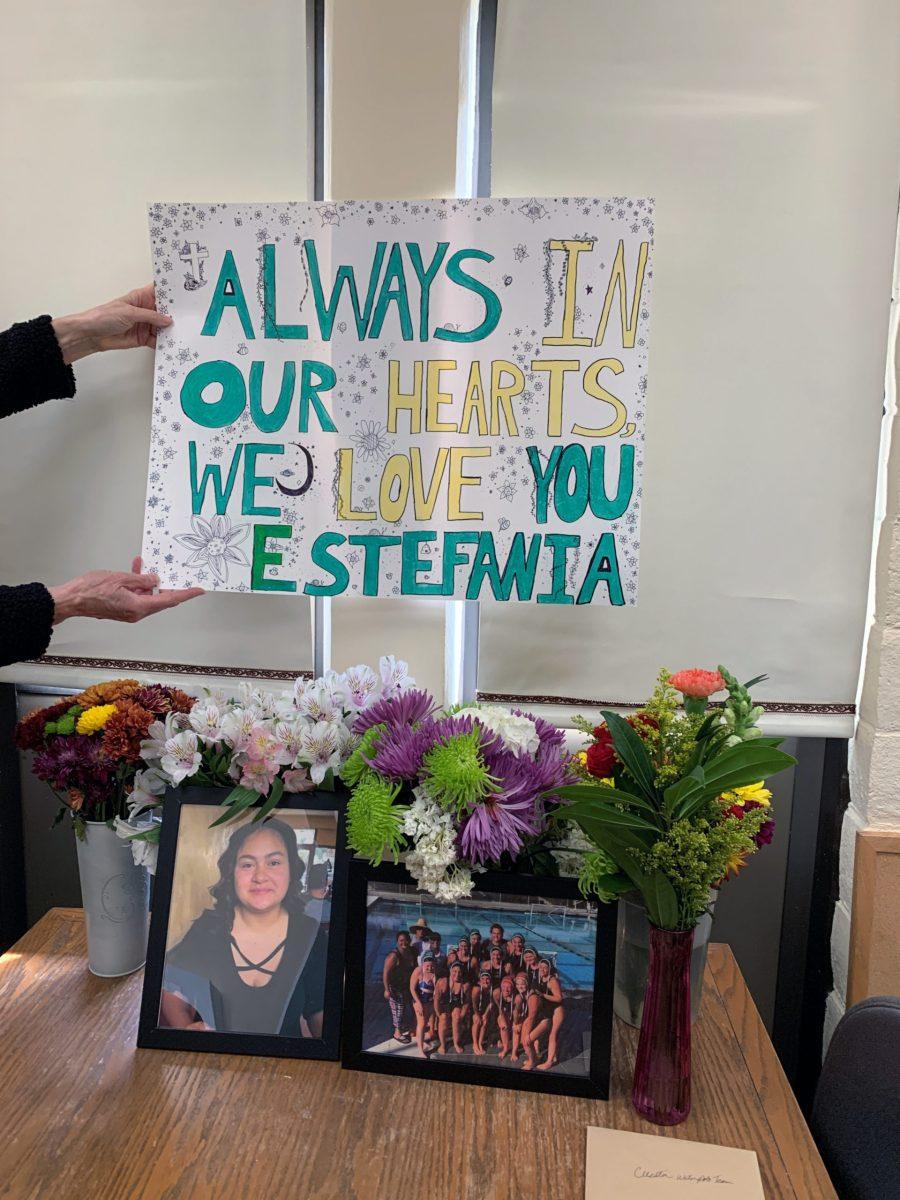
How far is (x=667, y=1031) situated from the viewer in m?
0.75

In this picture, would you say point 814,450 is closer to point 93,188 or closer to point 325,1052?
point 325,1052

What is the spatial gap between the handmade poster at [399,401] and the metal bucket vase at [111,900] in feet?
1.18

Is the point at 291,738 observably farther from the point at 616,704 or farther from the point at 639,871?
the point at 616,704

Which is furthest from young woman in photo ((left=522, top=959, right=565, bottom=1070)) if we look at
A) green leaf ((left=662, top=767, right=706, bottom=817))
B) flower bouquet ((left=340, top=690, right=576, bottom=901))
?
green leaf ((left=662, top=767, right=706, bottom=817))

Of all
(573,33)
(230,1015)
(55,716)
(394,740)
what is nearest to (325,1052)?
(230,1015)

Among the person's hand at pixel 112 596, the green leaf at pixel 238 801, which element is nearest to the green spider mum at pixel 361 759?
the green leaf at pixel 238 801

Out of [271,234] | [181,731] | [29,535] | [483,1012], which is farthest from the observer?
[29,535]

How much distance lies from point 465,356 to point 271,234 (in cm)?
31

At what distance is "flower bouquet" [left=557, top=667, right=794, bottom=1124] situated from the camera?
2.36 ft

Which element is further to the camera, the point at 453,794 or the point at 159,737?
the point at 159,737

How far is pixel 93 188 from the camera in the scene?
1.19 metres

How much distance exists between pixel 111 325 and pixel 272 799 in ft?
2.31

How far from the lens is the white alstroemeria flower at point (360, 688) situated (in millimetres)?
903

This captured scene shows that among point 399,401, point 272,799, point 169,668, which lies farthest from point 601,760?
point 169,668
